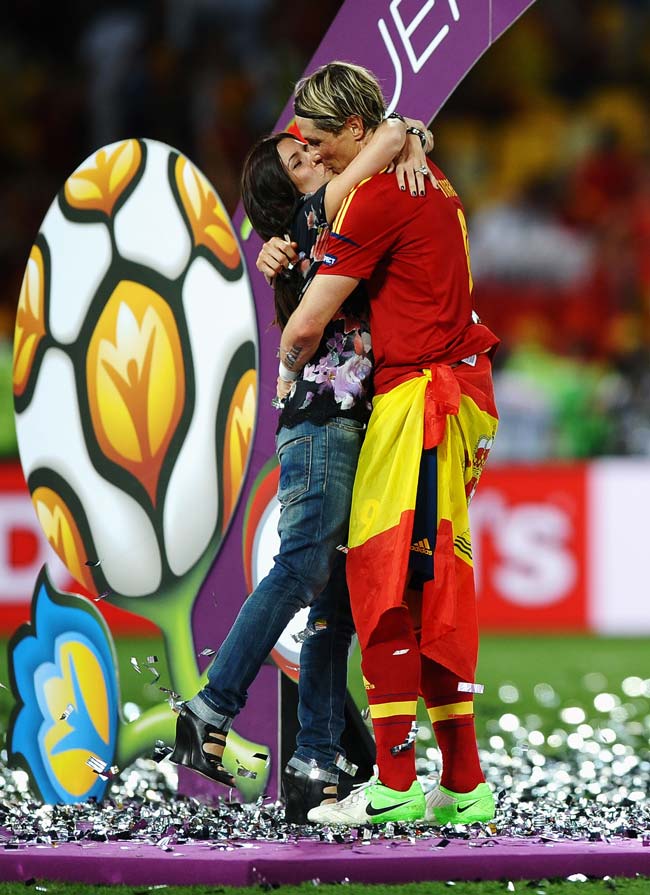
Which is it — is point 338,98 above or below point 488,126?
below

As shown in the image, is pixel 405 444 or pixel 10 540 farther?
pixel 10 540

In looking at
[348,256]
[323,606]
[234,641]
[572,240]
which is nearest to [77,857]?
[234,641]

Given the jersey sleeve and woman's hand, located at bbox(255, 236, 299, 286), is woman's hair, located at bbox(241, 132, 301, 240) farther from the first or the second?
the jersey sleeve

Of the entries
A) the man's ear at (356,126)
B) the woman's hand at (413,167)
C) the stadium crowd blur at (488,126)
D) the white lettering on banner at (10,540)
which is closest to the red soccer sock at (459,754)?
the woman's hand at (413,167)

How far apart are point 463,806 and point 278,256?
1284 mm

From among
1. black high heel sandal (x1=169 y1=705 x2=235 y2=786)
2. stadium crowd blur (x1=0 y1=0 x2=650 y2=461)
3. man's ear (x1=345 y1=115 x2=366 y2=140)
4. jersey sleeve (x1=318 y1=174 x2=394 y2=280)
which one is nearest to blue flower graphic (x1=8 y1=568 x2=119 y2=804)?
black high heel sandal (x1=169 y1=705 x2=235 y2=786)

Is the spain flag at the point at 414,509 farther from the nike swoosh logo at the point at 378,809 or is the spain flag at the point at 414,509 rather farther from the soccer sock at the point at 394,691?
the nike swoosh logo at the point at 378,809

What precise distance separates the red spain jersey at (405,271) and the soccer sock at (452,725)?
2.14ft

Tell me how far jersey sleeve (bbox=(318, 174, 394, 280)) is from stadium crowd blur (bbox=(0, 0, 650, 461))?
7.46 metres

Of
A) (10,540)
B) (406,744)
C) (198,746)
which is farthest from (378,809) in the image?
(10,540)

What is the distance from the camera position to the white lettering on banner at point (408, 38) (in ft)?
11.9

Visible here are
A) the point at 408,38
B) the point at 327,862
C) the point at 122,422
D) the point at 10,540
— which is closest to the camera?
the point at 327,862

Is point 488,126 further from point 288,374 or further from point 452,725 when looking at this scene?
point 452,725

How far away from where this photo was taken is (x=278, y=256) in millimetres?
3283
